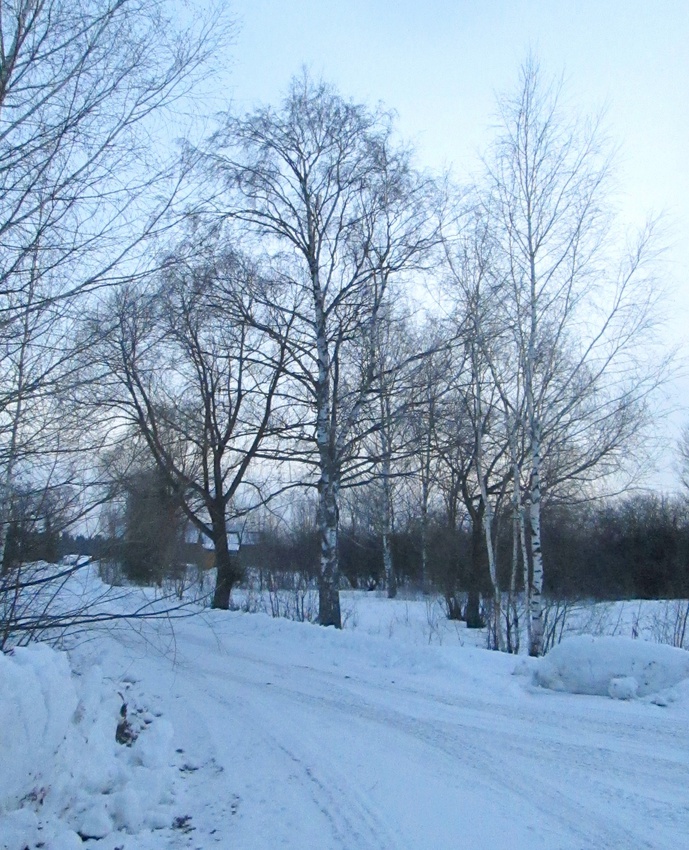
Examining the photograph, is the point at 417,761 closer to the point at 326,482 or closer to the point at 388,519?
the point at 326,482

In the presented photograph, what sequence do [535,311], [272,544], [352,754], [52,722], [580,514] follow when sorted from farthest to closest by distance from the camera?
[580,514], [272,544], [535,311], [352,754], [52,722]

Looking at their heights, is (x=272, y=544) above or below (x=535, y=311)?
below

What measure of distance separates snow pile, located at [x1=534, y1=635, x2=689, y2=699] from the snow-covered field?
0.08ft

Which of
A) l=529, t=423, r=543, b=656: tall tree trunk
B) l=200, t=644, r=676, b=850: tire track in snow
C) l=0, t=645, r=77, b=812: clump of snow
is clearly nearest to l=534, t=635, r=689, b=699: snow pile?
l=200, t=644, r=676, b=850: tire track in snow

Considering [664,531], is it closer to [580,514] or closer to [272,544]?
[580,514]

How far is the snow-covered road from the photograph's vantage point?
507 cm

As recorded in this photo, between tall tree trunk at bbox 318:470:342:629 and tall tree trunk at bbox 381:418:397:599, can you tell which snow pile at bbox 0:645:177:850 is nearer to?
tall tree trunk at bbox 318:470:342:629

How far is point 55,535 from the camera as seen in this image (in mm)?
5945

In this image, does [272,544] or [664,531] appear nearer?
[272,544]

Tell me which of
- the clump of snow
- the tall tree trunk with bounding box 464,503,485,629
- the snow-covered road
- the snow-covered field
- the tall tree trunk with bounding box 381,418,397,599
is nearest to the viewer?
the clump of snow

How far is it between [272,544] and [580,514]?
14.9 meters

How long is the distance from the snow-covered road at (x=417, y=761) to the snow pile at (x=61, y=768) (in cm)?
35

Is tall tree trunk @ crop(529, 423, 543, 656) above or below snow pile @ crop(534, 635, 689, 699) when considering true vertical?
above

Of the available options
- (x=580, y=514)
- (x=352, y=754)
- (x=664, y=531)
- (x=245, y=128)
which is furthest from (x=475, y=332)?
(x=664, y=531)
